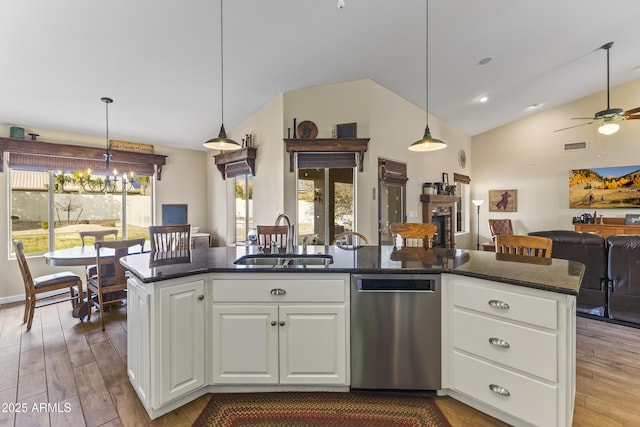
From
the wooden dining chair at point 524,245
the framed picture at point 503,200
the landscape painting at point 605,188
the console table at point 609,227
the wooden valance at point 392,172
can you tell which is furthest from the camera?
the framed picture at point 503,200

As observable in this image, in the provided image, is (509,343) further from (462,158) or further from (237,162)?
(462,158)

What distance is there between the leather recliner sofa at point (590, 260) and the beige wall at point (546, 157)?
13.5ft

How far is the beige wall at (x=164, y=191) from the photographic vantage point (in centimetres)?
412

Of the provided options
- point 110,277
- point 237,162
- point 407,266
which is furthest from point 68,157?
point 407,266

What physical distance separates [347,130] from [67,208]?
4.53m

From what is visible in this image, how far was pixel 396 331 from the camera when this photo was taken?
1947 millimetres

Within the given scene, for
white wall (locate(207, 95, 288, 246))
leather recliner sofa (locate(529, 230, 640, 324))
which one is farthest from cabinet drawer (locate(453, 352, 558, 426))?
white wall (locate(207, 95, 288, 246))

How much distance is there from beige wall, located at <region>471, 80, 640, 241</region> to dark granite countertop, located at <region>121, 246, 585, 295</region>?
6004 mm

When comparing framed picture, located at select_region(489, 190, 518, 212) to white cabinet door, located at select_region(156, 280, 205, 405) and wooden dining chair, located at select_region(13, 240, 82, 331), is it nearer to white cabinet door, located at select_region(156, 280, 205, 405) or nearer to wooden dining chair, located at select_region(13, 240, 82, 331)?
white cabinet door, located at select_region(156, 280, 205, 405)

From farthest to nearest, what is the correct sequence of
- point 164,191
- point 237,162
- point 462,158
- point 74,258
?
point 462,158
point 164,191
point 237,162
point 74,258

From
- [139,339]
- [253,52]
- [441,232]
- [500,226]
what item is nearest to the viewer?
[139,339]

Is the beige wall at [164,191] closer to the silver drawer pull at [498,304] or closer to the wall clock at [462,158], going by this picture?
the silver drawer pull at [498,304]

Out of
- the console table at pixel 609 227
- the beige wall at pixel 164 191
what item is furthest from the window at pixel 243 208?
the console table at pixel 609 227

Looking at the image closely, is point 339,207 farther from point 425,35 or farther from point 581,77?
point 581,77
